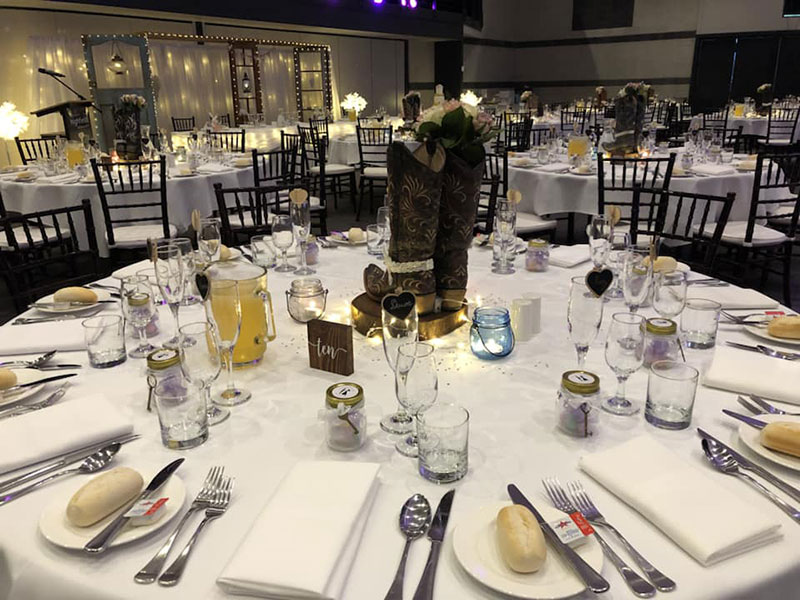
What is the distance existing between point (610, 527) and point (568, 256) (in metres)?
1.51

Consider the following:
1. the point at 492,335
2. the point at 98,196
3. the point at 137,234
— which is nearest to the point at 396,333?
the point at 492,335

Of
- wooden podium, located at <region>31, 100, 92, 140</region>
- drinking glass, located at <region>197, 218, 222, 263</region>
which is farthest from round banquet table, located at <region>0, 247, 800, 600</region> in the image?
wooden podium, located at <region>31, 100, 92, 140</region>

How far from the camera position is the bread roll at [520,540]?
0.84 metres

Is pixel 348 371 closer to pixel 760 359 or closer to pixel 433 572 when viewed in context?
pixel 433 572

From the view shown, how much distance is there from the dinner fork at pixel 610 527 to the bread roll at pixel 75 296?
154cm

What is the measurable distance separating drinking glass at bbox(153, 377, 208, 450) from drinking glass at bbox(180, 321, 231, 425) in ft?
0.12

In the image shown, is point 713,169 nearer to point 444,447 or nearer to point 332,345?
point 332,345

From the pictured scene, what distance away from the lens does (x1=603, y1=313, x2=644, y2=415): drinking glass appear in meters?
1.28

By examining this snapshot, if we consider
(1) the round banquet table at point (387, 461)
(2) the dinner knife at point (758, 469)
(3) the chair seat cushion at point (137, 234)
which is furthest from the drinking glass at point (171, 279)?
(3) the chair seat cushion at point (137, 234)

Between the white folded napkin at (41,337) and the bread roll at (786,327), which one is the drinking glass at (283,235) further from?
the bread roll at (786,327)

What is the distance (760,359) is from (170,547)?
1314 mm

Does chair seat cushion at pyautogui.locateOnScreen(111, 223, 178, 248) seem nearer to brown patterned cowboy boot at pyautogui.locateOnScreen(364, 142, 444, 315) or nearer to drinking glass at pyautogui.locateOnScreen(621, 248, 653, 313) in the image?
brown patterned cowboy boot at pyautogui.locateOnScreen(364, 142, 444, 315)

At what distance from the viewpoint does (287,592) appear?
2.71 ft

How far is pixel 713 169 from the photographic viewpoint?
4.66 metres
